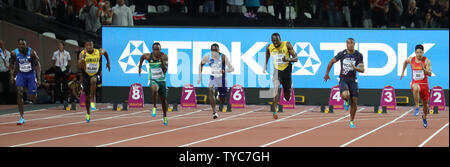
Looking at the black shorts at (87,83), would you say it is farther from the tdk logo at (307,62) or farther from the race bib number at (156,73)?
the tdk logo at (307,62)

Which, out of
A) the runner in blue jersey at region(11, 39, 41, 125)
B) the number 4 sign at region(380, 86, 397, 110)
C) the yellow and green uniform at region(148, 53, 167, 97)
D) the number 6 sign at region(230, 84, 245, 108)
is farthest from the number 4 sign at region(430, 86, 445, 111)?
the runner in blue jersey at region(11, 39, 41, 125)

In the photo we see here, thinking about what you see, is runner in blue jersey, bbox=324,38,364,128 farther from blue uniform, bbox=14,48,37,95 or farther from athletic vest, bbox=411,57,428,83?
blue uniform, bbox=14,48,37,95

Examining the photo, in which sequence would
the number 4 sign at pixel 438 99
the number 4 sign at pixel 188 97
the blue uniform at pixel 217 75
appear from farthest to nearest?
1. the number 4 sign at pixel 188 97
2. the number 4 sign at pixel 438 99
3. the blue uniform at pixel 217 75

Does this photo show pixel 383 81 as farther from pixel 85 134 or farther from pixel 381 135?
pixel 85 134

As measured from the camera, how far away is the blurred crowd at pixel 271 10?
84.6 ft

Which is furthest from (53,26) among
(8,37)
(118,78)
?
(118,78)

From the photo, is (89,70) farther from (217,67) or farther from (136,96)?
(136,96)

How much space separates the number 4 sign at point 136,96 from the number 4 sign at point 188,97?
1204 mm

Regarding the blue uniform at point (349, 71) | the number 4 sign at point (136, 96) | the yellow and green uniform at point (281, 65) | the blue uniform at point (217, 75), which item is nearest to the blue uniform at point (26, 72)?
the blue uniform at point (217, 75)

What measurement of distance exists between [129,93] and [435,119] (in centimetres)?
887

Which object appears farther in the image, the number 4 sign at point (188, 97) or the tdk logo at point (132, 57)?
the tdk logo at point (132, 57)

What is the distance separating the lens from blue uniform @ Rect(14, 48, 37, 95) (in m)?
18.0

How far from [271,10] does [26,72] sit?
13.0 metres

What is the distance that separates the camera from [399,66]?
79.4 ft
